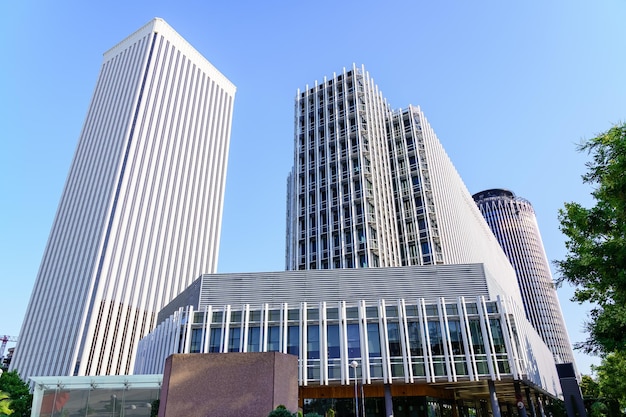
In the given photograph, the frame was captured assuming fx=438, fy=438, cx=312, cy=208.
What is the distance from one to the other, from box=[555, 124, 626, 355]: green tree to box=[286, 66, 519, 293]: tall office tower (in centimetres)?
3663

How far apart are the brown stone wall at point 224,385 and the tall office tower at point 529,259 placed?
488 ft

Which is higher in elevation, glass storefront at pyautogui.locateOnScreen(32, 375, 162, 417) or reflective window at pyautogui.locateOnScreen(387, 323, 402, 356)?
reflective window at pyautogui.locateOnScreen(387, 323, 402, 356)

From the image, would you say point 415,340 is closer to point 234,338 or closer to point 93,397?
point 234,338

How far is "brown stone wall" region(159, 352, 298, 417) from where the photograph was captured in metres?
20.5

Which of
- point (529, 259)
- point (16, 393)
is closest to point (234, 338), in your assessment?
point (16, 393)

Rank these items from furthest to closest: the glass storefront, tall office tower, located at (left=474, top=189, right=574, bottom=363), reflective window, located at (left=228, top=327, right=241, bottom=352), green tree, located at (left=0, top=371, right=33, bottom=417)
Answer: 1. tall office tower, located at (left=474, top=189, right=574, bottom=363)
2. green tree, located at (left=0, top=371, right=33, bottom=417)
3. reflective window, located at (left=228, top=327, right=241, bottom=352)
4. the glass storefront

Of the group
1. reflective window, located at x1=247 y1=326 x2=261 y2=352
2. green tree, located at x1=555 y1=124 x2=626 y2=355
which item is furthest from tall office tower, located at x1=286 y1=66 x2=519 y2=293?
green tree, located at x1=555 y1=124 x2=626 y2=355

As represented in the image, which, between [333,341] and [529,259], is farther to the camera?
[529,259]

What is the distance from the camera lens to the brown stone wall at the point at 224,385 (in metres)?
20.5

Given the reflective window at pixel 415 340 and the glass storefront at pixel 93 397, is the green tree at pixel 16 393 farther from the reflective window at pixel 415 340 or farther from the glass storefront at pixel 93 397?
the reflective window at pixel 415 340

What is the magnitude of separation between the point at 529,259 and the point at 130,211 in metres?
138

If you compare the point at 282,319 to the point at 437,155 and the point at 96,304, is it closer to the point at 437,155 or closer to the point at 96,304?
the point at 437,155

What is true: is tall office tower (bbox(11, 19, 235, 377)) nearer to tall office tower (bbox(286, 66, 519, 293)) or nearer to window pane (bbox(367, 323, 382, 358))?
tall office tower (bbox(286, 66, 519, 293))

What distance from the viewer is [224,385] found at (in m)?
20.9
